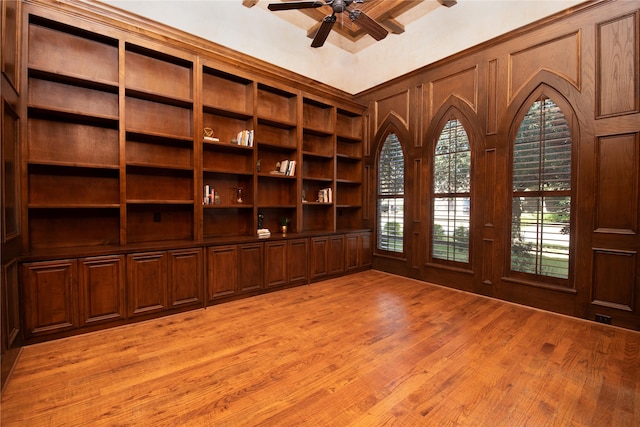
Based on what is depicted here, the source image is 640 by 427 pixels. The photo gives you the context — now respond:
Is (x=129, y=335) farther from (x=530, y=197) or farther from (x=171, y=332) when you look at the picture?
(x=530, y=197)

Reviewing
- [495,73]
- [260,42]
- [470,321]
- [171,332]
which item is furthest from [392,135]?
[171,332]

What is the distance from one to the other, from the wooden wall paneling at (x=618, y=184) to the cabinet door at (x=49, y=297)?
519 cm

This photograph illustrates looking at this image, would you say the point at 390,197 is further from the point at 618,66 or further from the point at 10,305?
the point at 10,305

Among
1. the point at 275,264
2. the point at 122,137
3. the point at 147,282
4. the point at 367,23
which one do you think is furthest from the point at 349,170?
the point at 147,282

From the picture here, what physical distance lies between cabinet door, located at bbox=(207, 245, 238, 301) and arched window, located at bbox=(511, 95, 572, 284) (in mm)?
3483

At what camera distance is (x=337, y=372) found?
2.14 meters

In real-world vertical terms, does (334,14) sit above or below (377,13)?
below

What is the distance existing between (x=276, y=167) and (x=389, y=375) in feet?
11.2

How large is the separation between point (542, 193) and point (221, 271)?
12.8 feet

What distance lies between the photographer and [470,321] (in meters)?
3.08

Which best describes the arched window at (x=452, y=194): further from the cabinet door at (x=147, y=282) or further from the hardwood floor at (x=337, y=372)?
the cabinet door at (x=147, y=282)

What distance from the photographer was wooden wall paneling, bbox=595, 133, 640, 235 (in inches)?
111

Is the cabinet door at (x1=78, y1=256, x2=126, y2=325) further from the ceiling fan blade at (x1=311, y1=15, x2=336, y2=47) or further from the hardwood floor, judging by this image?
the ceiling fan blade at (x1=311, y1=15, x2=336, y2=47)

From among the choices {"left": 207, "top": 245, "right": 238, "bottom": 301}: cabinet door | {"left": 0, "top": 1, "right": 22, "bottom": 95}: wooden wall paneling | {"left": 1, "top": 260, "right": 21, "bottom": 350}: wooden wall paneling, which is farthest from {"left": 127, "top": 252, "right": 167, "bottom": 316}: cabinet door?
{"left": 0, "top": 1, "right": 22, "bottom": 95}: wooden wall paneling
